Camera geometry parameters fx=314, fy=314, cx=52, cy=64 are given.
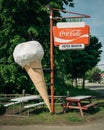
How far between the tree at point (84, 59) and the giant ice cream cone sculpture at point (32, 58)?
22809 millimetres

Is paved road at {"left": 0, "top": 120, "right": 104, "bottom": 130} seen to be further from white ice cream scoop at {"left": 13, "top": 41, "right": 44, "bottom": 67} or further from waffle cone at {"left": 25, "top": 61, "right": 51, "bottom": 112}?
white ice cream scoop at {"left": 13, "top": 41, "right": 44, "bottom": 67}

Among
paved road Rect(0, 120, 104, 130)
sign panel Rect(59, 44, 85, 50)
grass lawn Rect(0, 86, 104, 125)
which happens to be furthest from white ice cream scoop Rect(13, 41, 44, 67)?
paved road Rect(0, 120, 104, 130)

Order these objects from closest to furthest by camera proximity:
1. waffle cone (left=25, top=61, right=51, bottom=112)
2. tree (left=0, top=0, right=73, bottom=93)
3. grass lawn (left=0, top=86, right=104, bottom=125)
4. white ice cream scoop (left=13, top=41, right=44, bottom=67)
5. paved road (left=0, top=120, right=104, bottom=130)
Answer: paved road (left=0, top=120, right=104, bottom=130)
grass lawn (left=0, top=86, right=104, bottom=125)
white ice cream scoop (left=13, top=41, right=44, bottom=67)
waffle cone (left=25, top=61, right=51, bottom=112)
tree (left=0, top=0, right=73, bottom=93)

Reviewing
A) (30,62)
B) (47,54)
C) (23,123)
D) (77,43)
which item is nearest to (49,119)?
(23,123)

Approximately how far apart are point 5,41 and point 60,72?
4316 millimetres

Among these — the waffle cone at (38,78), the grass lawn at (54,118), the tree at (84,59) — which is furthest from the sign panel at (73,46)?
the tree at (84,59)

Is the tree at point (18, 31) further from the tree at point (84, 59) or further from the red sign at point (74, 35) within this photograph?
the tree at point (84, 59)

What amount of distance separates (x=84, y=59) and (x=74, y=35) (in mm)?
24540

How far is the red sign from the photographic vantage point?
549 inches

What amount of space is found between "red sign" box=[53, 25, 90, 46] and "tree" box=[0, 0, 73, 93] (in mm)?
5415

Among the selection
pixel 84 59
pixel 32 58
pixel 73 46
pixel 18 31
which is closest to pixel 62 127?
pixel 32 58

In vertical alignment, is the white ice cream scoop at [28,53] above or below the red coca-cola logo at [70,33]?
below

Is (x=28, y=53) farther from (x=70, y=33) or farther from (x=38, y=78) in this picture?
(x=70, y=33)

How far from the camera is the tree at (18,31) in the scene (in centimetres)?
1942
